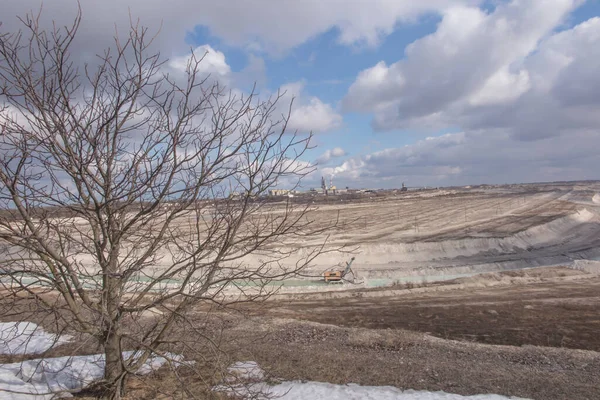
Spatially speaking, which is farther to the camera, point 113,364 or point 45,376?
point 45,376

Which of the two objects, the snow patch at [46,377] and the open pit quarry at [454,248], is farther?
the open pit quarry at [454,248]

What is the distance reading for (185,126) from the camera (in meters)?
4.98

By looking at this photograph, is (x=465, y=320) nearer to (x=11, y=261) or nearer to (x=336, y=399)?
(x=336, y=399)

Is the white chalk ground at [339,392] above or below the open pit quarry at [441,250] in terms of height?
above

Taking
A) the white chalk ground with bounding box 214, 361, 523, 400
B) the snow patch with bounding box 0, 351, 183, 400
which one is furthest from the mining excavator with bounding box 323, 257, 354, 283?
the snow patch with bounding box 0, 351, 183, 400

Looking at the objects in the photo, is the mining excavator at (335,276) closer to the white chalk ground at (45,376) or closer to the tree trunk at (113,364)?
the white chalk ground at (45,376)

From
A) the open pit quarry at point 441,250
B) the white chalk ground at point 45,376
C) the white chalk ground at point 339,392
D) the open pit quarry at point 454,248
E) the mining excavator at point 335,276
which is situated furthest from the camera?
the open pit quarry at point 454,248

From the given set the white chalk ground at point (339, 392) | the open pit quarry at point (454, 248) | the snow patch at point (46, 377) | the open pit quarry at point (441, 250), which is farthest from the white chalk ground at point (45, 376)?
the open pit quarry at point (454, 248)

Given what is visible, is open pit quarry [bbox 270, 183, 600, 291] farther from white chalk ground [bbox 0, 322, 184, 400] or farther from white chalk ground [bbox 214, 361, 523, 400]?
white chalk ground [bbox 0, 322, 184, 400]

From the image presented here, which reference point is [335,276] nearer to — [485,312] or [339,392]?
[485,312]

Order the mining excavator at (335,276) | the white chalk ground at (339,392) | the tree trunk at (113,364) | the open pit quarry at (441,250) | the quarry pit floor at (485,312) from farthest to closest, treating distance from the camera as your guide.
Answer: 1. the open pit quarry at (441,250)
2. the mining excavator at (335,276)
3. the quarry pit floor at (485,312)
4. the white chalk ground at (339,392)
5. the tree trunk at (113,364)

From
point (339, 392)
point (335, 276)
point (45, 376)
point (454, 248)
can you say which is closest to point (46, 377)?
point (45, 376)

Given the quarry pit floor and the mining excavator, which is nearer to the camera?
the quarry pit floor

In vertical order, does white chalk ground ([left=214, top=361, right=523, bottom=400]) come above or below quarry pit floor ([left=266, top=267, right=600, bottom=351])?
above
